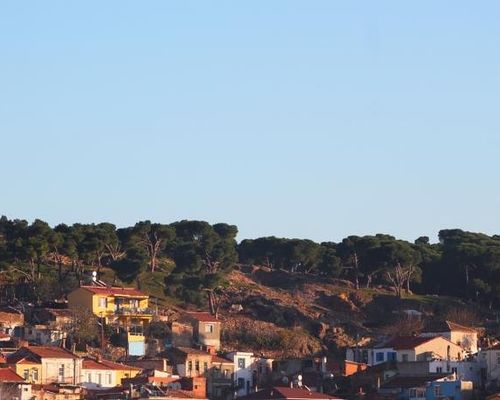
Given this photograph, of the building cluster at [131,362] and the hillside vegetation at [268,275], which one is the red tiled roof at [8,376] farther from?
the hillside vegetation at [268,275]

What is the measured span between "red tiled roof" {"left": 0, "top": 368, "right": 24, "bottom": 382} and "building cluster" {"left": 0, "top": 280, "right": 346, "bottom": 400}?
0.21ft

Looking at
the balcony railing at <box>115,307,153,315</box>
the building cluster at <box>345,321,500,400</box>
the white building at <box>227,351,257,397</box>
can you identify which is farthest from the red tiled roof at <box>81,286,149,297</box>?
the building cluster at <box>345,321,500,400</box>

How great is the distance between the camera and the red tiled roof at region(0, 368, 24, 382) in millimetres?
88938

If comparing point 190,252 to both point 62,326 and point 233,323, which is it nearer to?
point 233,323

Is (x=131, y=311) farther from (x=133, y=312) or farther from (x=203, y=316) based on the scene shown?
(x=203, y=316)

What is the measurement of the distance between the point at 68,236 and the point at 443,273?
103 feet

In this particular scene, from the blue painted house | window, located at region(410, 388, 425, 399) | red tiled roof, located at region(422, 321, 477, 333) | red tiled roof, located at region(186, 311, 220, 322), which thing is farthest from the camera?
red tiled roof, located at region(186, 311, 220, 322)

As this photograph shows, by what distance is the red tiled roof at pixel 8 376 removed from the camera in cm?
8894

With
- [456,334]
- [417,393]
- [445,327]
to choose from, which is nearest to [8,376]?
[417,393]

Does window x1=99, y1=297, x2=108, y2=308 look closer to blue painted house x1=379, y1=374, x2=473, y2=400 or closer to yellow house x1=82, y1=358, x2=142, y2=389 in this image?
yellow house x1=82, y1=358, x2=142, y2=389

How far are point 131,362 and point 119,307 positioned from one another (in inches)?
309

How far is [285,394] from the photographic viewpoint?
92000 mm

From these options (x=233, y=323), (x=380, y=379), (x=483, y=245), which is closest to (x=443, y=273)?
(x=483, y=245)

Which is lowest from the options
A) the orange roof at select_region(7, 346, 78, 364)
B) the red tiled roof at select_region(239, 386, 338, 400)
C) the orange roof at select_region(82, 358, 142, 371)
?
the red tiled roof at select_region(239, 386, 338, 400)
